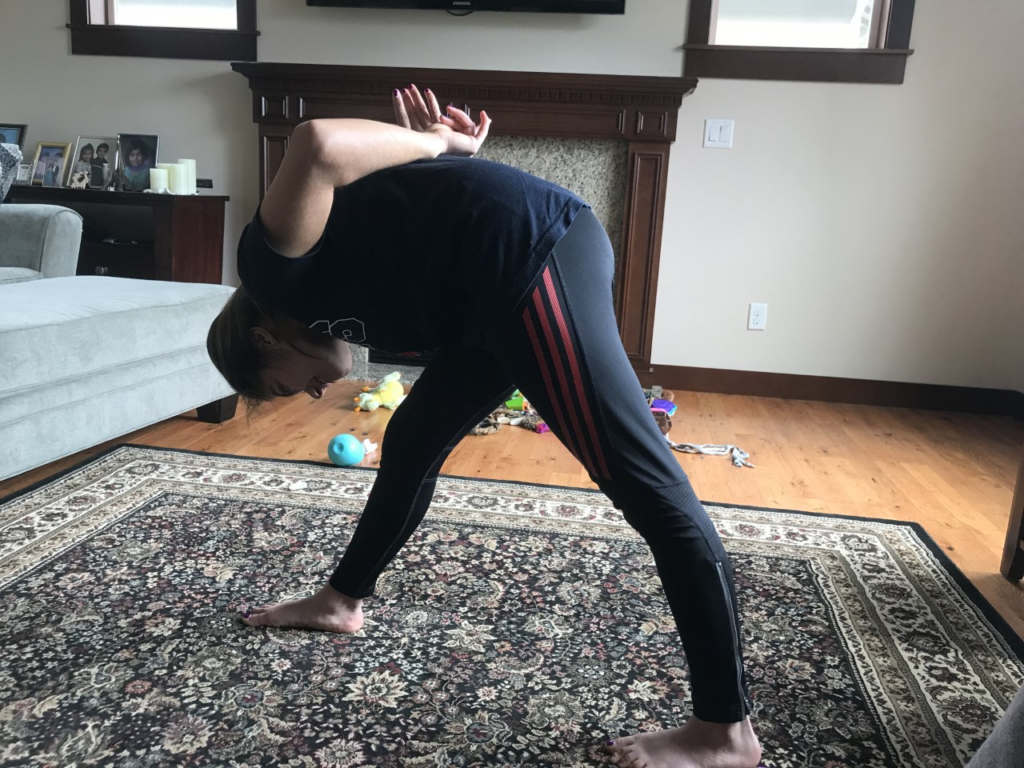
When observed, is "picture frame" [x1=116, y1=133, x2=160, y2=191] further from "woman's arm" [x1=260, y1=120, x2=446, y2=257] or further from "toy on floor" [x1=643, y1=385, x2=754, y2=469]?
"woman's arm" [x1=260, y1=120, x2=446, y2=257]

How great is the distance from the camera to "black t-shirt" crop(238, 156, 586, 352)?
92 centimetres

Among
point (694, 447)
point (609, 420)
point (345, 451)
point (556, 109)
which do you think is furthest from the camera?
point (556, 109)

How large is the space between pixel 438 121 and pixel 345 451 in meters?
1.34

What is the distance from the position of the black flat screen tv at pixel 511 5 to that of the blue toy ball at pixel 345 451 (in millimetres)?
1983

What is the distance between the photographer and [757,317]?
3438mm

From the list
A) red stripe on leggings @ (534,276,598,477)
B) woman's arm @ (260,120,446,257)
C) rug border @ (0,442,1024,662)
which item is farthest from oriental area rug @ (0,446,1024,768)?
woman's arm @ (260,120,446,257)

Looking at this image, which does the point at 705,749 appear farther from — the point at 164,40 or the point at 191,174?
the point at 164,40

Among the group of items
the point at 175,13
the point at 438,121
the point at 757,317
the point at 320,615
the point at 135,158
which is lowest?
the point at 320,615

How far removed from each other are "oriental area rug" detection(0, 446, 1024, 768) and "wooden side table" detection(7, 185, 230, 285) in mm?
1453

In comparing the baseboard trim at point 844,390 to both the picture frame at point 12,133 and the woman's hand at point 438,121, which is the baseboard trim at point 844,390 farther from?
the picture frame at point 12,133

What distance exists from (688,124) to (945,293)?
49.7 inches

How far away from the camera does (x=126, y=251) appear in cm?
345

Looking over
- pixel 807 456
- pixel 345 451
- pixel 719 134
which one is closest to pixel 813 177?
pixel 719 134

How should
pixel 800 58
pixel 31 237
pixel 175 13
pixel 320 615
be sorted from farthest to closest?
pixel 175 13 < pixel 800 58 < pixel 31 237 < pixel 320 615
